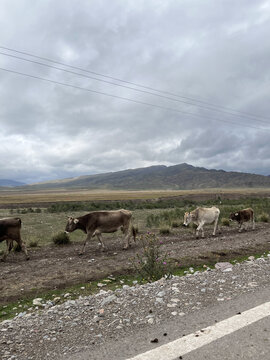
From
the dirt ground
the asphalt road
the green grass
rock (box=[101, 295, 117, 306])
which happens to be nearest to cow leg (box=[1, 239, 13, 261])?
the dirt ground

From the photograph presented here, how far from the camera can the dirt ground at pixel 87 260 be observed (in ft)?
26.3

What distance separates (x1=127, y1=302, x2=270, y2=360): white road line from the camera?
3205 mm

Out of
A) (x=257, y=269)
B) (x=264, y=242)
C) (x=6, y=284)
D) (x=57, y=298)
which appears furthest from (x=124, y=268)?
(x=264, y=242)

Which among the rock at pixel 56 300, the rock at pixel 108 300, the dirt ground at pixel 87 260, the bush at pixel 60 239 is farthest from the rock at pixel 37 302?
the bush at pixel 60 239

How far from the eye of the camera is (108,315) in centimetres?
441

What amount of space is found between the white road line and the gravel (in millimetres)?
633

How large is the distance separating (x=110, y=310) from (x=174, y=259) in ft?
18.1

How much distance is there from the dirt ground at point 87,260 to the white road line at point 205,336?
519 centimetres

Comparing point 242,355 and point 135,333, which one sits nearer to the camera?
point 242,355

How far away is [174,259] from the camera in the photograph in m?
9.71

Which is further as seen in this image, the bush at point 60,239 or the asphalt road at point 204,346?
the bush at point 60,239

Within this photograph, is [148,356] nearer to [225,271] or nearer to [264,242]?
[225,271]

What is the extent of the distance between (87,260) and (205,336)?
769cm

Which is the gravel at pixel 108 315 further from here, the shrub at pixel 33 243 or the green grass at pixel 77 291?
the shrub at pixel 33 243
